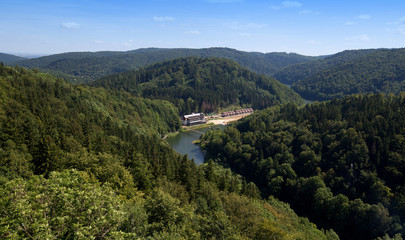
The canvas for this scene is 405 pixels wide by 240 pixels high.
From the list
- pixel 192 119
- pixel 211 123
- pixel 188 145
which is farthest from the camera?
pixel 211 123

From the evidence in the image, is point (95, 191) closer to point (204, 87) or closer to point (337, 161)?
point (337, 161)

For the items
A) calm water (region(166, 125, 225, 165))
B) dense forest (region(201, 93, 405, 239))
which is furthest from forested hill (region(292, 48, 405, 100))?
calm water (region(166, 125, 225, 165))

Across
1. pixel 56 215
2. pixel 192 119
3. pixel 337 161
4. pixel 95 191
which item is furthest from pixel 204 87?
pixel 56 215

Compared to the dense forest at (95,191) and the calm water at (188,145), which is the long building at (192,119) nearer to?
the calm water at (188,145)

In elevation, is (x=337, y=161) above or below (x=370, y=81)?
below

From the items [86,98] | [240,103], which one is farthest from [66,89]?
[240,103]

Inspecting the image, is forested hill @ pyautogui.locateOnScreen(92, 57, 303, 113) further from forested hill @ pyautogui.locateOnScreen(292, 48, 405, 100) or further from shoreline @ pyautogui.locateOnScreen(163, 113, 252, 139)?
forested hill @ pyautogui.locateOnScreen(292, 48, 405, 100)

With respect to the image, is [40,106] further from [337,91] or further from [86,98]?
[337,91]
